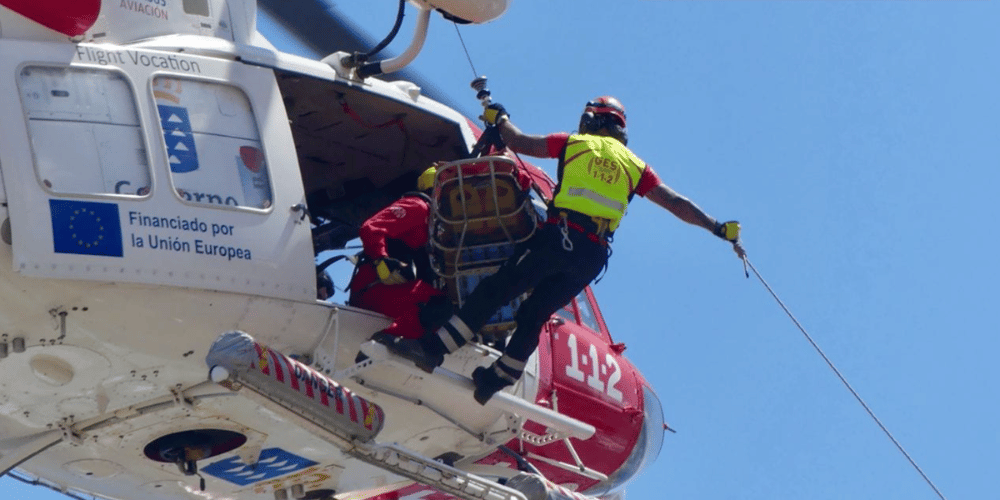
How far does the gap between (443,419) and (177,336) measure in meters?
2.13

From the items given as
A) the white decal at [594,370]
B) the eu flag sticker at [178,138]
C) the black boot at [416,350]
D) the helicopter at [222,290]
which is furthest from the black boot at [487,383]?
the eu flag sticker at [178,138]

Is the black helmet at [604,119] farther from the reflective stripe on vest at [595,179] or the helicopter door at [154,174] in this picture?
the helicopter door at [154,174]

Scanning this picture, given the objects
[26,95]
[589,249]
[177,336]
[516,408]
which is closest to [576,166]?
[589,249]

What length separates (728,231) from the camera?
11.1m

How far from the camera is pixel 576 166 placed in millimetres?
10344

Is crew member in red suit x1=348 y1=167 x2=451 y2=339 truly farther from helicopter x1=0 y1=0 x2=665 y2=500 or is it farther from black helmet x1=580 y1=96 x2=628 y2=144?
black helmet x1=580 y1=96 x2=628 y2=144

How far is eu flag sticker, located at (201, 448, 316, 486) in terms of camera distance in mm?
10852

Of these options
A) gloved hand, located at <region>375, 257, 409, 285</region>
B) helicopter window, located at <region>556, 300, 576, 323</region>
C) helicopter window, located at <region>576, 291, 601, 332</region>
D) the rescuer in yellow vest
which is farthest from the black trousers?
helicopter window, located at <region>576, 291, 601, 332</region>

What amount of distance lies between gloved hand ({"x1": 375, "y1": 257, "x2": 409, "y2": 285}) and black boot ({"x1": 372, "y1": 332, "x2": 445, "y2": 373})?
1.13 ft

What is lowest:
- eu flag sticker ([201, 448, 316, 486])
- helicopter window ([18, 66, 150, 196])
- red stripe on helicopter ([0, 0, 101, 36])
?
eu flag sticker ([201, 448, 316, 486])

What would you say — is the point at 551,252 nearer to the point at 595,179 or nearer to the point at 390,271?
the point at 595,179

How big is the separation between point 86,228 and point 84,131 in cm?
54

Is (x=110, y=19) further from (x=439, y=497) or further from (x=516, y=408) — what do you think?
(x=439, y=497)

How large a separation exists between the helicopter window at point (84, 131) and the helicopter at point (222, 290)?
0.01 meters
